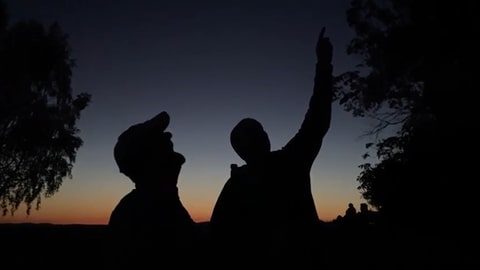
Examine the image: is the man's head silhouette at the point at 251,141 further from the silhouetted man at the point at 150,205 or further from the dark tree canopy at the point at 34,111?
the dark tree canopy at the point at 34,111

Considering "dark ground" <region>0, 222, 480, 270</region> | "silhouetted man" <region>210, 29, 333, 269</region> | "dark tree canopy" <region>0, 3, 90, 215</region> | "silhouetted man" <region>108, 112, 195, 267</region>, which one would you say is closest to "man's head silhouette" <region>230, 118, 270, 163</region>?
"silhouetted man" <region>210, 29, 333, 269</region>

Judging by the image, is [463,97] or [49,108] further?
[49,108]

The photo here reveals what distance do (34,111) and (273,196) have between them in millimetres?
20871

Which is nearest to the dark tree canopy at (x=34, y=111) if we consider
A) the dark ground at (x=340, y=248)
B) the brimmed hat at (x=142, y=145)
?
the dark ground at (x=340, y=248)

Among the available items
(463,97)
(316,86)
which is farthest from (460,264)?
(316,86)

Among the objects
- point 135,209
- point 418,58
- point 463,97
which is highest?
point 418,58

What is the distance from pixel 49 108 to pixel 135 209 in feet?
69.3

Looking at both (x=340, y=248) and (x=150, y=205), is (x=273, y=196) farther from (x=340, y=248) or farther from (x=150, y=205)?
(x=340, y=248)

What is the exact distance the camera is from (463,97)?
1302cm

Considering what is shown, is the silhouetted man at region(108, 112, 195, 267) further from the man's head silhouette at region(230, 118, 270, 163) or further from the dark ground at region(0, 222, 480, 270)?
the dark ground at region(0, 222, 480, 270)

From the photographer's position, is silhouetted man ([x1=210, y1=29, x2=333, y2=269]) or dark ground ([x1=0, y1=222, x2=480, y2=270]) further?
dark ground ([x1=0, y1=222, x2=480, y2=270])

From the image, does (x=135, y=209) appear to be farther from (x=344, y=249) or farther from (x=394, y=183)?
(x=394, y=183)

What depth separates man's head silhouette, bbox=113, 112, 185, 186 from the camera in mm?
2377

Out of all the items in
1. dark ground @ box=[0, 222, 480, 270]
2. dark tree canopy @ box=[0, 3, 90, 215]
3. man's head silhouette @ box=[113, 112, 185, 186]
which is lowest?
dark ground @ box=[0, 222, 480, 270]
